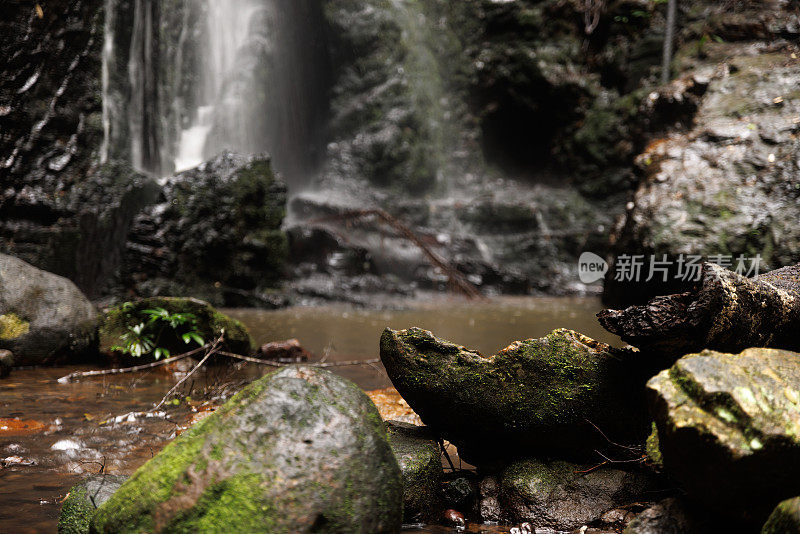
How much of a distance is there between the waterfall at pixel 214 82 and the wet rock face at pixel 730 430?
328 inches

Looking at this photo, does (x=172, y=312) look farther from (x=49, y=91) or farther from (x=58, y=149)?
(x=49, y=91)

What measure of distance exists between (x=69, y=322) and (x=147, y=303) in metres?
0.63

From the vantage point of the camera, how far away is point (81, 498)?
1671mm

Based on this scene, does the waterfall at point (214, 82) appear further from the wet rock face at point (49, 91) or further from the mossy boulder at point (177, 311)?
the mossy boulder at point (177, 311)

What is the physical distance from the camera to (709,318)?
166 cm

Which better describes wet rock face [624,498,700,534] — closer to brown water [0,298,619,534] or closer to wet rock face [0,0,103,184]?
brown water [0,298,619,534]

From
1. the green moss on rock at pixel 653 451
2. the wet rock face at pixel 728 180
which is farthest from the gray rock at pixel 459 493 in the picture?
the wet rock face at pixel 728 180

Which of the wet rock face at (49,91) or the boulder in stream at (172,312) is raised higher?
the wet rock face at (49,91)

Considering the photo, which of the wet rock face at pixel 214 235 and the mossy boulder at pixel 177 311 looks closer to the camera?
the mossy boulder at pixel 177 311

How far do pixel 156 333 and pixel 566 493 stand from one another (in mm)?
3446

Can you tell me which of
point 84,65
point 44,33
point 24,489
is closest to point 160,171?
point 84,65

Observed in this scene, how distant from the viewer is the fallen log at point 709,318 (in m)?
1.67

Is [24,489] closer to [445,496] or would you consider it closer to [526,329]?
[445,496]

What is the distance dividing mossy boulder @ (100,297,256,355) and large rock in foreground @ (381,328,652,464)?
2.41 metres
